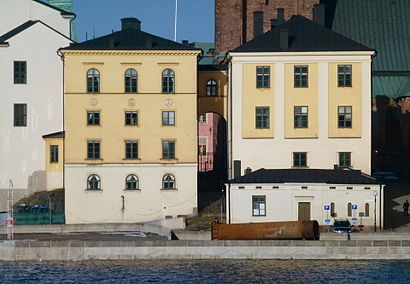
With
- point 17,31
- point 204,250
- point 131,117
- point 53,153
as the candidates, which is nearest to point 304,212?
point 204,250

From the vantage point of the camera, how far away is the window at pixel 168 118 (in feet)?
297

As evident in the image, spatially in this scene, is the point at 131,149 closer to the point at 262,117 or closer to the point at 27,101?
the point at 262,117

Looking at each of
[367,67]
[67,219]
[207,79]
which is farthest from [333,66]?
[67,219]

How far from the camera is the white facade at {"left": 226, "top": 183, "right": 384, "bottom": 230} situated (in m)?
82.5

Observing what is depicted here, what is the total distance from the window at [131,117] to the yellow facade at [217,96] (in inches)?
257

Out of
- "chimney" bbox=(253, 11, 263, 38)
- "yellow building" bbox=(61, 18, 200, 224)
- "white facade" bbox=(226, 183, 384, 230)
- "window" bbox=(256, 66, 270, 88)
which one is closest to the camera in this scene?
"white facade" bbox=(226, 183, 384, 230)

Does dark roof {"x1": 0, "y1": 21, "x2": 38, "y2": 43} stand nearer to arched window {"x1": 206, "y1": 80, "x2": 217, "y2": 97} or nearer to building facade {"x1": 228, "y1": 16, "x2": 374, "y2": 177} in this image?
arched window {"x1": 206, "y1": 80, "x2": 217, "y2": 97}

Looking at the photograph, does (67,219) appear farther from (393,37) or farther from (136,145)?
(393,37)

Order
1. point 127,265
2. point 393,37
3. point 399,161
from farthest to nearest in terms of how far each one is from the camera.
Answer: point 393,37 < point 399,161 < point 127,265

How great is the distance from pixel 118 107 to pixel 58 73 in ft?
39.6

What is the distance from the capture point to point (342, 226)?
80.2 metres

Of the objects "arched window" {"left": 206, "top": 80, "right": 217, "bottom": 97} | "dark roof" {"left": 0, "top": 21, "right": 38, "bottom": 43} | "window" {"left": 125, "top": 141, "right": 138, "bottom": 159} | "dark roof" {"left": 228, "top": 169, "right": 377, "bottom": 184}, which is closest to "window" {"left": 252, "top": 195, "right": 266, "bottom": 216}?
"dark roof" {"left": 228, "top": 169, "right": 377, "bottom": 184}

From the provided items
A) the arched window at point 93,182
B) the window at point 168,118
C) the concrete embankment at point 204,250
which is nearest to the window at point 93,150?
the arched window at point 93,182

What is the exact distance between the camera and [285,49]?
89250 mm
